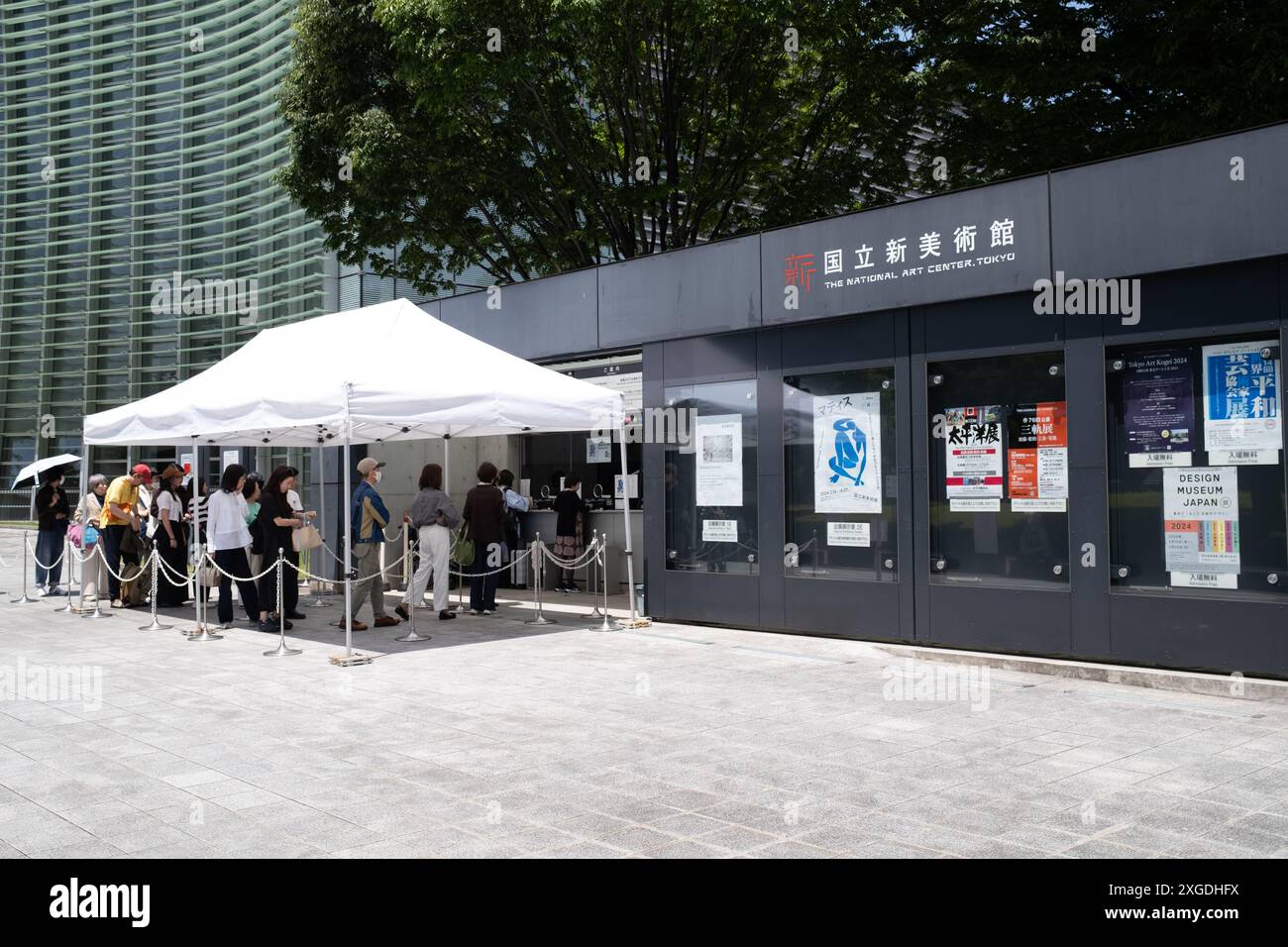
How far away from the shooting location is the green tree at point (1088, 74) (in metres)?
15.5

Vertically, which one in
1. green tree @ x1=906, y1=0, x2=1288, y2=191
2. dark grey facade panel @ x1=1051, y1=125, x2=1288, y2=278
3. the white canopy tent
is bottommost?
the white canopy tent

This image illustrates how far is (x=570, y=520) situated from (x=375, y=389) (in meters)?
6.62

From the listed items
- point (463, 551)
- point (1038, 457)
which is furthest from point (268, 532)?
point (1038, 457)

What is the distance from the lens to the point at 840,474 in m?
11.7

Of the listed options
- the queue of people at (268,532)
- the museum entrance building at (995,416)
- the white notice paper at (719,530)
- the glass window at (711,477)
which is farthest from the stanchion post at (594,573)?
the white notice paper at (719,530)

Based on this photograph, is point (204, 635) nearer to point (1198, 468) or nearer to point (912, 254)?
point (912, 254)

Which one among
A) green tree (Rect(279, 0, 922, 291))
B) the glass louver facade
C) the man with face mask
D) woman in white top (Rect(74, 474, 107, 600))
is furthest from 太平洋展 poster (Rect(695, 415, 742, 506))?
the glass louver facade

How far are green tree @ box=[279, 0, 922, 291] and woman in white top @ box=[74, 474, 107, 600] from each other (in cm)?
653

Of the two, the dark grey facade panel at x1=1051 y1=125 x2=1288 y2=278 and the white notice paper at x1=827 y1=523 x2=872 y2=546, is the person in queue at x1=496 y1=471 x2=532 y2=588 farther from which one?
the dark grey facade panel at x1=1051 y1=125 x2=1288 y2=278

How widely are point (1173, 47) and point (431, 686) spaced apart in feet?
43.8

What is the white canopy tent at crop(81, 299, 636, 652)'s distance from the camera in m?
11.1

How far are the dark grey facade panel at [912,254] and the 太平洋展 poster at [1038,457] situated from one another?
1.15 m
